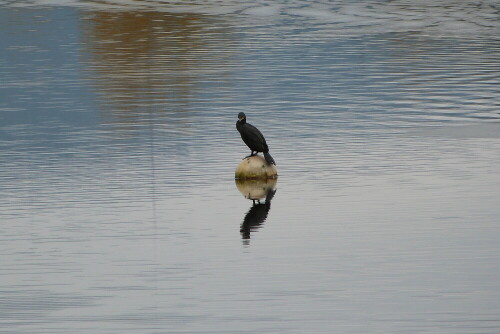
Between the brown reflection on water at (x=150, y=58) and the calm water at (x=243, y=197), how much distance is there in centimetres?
12

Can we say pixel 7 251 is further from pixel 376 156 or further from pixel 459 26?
pixel 459 26

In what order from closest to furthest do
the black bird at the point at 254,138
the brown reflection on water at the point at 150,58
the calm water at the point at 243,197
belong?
the calm water at the point at 243,197 < the black bird at the point at 254,138 < the brown reflection on water at the point at 150,58

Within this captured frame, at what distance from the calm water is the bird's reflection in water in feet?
0.21

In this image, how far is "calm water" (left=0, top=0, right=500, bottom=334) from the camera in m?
13.4

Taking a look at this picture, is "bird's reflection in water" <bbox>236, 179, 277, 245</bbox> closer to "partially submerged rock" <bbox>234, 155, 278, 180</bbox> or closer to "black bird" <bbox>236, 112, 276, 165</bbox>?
"partially submerged rock" <bbox>234, 155, 278, 180</bbox>

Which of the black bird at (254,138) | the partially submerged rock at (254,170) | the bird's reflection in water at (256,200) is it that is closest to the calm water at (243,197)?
the bird's reflection in water at (256,200)

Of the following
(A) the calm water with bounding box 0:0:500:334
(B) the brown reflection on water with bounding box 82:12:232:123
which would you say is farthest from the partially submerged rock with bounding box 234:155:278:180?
(B) the brown reflection on water with bounding box 82:12:232:123

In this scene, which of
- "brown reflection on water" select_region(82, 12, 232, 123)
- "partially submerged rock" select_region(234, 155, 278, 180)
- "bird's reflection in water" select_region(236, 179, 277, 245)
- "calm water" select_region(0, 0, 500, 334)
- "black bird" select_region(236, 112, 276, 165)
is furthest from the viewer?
"brown reflection on water" select_region(82, 12, 232, 123)

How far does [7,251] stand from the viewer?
15820mm

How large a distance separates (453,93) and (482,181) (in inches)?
402

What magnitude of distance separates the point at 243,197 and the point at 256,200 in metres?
0.23

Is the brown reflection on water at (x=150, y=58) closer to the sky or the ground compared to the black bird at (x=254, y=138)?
closer to the ground

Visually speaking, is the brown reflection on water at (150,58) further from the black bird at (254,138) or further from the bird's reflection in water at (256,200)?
the bird's reflection in water at (256,200)

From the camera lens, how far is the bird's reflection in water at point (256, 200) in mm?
17059
